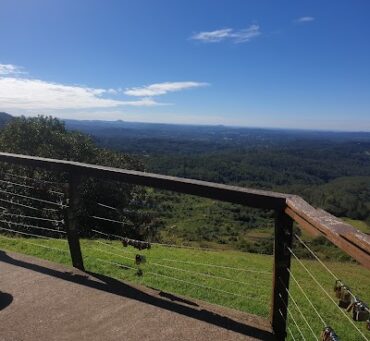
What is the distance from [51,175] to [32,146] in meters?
5.21

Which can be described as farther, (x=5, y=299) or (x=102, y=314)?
(x=5, y=299)

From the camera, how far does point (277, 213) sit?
2916 mm

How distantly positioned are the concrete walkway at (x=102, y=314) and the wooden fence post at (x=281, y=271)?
0.10 m

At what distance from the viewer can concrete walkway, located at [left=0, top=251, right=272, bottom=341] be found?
301cm

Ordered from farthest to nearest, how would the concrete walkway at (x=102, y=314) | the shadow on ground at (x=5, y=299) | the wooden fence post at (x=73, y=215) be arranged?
the wooden fence post at (x=73, y=215) < the shadow on ground at (x=5, y=299) < the concrete walkway at (x=102, y=314)

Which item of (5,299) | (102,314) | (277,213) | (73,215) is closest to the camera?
(277,213)

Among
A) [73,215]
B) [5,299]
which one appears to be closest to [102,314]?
[5,299]

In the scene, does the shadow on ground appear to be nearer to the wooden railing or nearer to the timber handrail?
the wooden railing

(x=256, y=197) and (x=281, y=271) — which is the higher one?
(x=256, y=197)

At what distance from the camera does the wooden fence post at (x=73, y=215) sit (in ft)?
13.4

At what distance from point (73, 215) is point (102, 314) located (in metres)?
1.14

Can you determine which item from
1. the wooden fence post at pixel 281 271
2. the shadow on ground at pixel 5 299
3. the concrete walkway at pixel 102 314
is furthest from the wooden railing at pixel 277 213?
the shadow on ground at pixel 5 299

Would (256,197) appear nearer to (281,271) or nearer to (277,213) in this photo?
(277,213)

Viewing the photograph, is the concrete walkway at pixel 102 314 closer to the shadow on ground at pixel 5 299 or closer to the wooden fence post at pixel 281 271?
the shadow on ground at pixel 5 299
